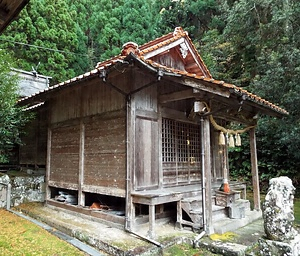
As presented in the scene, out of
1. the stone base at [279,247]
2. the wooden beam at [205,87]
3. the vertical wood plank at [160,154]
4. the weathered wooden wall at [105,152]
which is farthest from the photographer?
the vertical wood plank at [160,154]

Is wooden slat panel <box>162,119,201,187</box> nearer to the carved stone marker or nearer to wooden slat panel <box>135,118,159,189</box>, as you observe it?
wooden slat panel <box>135,118,159,189</box>

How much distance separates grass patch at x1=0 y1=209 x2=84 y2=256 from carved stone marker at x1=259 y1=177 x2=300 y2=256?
3.50 m

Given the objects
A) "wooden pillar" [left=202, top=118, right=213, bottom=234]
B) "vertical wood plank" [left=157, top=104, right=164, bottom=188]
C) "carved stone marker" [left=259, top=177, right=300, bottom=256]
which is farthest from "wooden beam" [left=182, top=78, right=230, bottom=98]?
"carved stone marker" [left=259, top=177, right=300, bottom=256]

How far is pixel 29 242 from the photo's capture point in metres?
5.61

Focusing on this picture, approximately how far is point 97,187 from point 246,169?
10.2 meters

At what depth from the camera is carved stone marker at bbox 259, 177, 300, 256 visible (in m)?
4.13

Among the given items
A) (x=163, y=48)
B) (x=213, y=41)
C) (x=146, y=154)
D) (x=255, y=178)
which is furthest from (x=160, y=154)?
(x=213, y=41)

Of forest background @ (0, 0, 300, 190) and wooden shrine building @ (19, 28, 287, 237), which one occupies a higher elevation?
forest background @ (0, 0, 300, 190)

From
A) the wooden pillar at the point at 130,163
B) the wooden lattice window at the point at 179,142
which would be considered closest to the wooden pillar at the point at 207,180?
the wooden lattice window at the point at 179,142

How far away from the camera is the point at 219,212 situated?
702 centimetres

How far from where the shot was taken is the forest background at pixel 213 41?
1214 cm

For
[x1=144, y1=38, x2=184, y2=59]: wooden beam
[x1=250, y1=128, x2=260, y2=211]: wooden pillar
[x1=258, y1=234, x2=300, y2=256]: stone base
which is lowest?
[x1=258, y1=234, x2=300, y2=256]: stone base

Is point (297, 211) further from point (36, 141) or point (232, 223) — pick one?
point (36, 141)

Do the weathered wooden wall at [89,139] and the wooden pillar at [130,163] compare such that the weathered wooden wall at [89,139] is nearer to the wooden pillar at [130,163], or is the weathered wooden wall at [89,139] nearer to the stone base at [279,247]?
the wooden pillar at [130,163]
